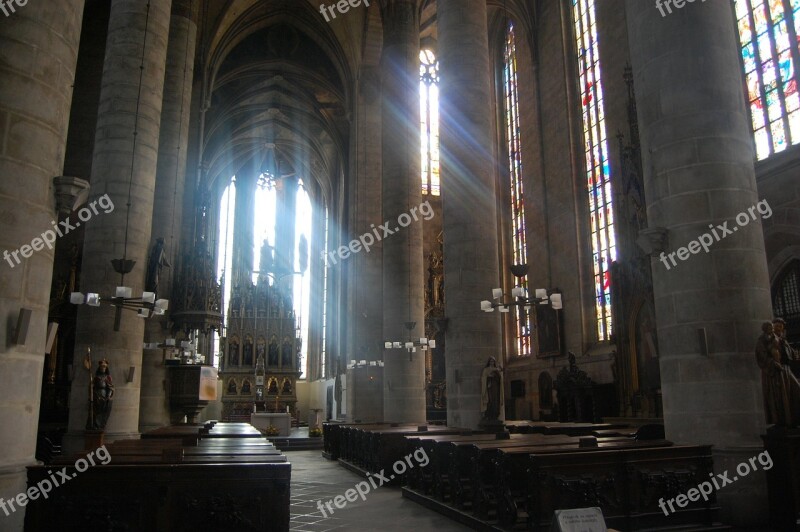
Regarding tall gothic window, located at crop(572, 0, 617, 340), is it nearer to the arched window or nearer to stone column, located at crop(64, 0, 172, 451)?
the arched window

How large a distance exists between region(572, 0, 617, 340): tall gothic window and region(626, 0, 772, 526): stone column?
394 inches

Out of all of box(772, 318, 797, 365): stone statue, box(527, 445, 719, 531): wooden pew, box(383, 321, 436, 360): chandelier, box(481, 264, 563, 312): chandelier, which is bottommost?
box(527, 445, 719, 531): wooden pew

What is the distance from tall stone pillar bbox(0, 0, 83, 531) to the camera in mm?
4852

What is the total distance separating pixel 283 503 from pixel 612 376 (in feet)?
44.2

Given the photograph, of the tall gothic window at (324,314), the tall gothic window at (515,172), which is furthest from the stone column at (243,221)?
the tall gothic window at (515,172)

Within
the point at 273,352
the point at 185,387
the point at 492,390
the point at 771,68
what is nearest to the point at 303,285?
the point at 273,352

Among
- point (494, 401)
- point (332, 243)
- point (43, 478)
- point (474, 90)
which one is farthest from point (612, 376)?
point (332, 243)

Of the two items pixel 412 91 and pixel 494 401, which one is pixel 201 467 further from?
pixel 412 91

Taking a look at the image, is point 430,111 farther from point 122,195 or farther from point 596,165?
point 122,195

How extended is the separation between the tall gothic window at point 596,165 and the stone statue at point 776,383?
1097 cm

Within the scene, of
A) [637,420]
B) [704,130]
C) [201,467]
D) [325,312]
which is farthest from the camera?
[325,312]

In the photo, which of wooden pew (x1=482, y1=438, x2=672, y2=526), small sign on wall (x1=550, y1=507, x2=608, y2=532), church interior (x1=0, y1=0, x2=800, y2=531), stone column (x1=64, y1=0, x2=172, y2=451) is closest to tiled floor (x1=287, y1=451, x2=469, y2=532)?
church interior (x1=0, y1=0, x2=800, y2=531)

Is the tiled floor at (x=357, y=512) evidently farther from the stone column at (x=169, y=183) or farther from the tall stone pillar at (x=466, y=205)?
the stone column at (x=169, y=183)

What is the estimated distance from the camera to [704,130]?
7.97 m
